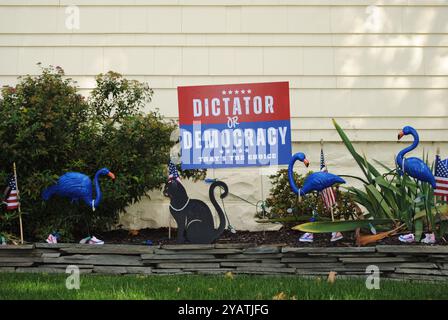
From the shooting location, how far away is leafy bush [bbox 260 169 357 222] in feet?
19.5

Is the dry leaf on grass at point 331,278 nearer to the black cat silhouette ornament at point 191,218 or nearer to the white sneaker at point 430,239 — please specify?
the white sneaker at point 430,239

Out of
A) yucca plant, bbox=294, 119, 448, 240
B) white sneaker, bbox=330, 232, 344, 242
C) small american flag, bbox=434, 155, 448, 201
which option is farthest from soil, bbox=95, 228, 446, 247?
small american flag, bbox=434, 155, 448, 201

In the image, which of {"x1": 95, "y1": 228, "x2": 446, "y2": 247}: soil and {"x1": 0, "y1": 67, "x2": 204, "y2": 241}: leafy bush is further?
{"x1": 0, "y1": 67, "x2": 204, "y2": 241}: leafy bush

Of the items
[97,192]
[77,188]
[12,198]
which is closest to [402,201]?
[97,192]

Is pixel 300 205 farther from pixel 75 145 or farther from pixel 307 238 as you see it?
pixel 75 145

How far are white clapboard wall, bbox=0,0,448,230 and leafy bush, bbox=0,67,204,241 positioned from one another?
0.95 metres

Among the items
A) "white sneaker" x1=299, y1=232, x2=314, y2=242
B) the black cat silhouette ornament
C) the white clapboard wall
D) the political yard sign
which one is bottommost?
"white sneaker" x1=299, y1=232, x2=314, y2=242

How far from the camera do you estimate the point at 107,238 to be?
20.5ft

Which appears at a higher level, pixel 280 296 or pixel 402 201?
pixel 402 201

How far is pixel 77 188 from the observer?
17.7ft

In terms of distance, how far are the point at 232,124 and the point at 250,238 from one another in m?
1.18

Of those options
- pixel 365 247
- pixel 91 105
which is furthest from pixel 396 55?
pixel 91 105

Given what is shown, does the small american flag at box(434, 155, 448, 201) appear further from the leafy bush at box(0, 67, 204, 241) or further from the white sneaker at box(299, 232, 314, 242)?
the leafy bush at box(0, 67, 204, 241)

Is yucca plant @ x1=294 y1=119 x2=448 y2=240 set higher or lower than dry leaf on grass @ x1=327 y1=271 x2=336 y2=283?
higher
